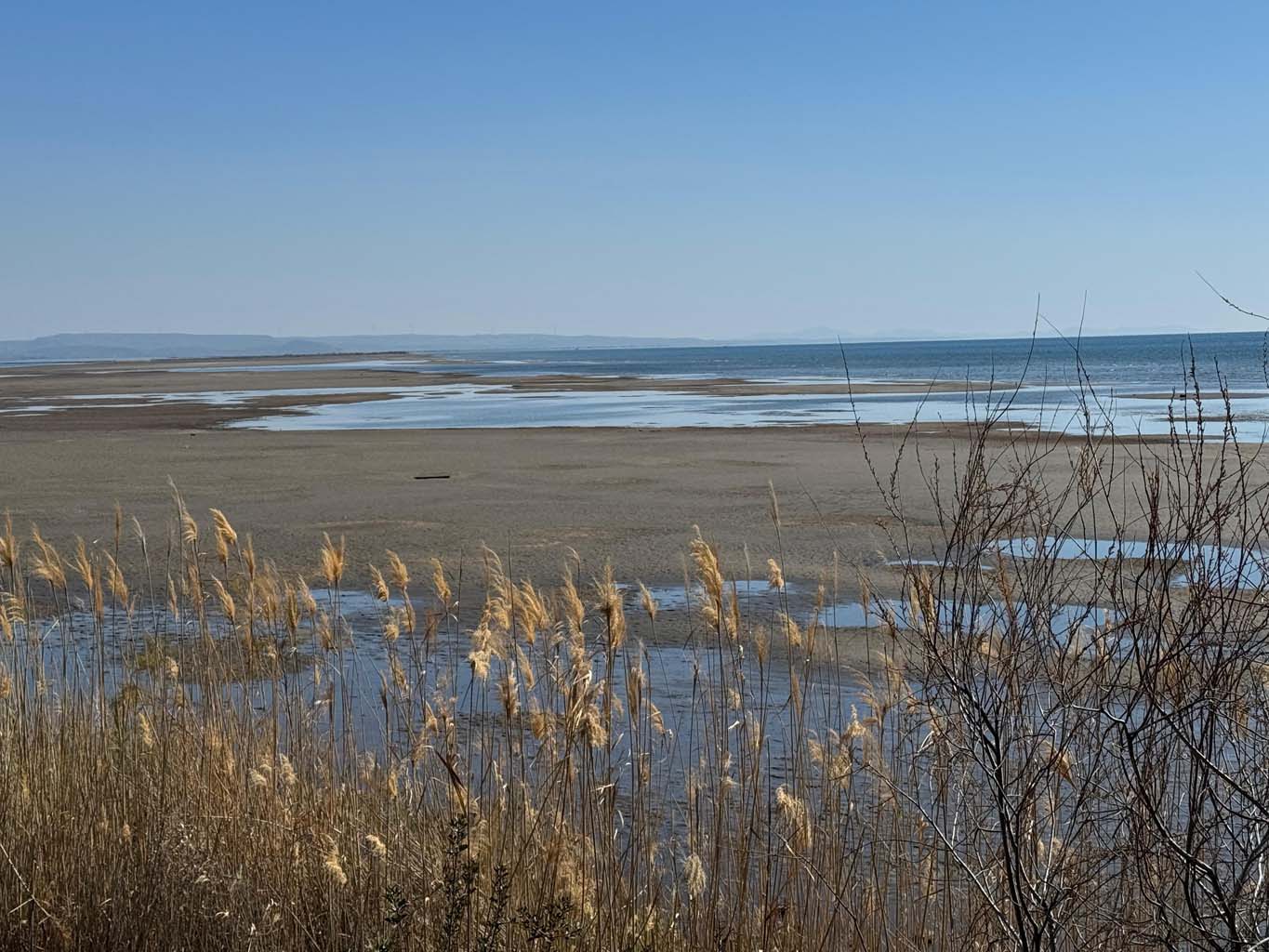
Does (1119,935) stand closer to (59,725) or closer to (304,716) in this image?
(304,716)

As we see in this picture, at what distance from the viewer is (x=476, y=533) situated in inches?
628

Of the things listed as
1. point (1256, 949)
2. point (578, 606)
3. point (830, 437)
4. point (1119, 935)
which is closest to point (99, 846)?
point (578, 606)

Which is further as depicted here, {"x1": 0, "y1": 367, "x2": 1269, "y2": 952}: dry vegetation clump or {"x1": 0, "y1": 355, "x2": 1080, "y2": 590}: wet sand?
{"x1": 0, "y1": 355, "x2": 1080, "y2": 590}: wet sand

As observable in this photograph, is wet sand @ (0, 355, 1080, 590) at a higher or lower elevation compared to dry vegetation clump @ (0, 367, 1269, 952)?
lower

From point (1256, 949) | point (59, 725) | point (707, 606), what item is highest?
point (707, 606)

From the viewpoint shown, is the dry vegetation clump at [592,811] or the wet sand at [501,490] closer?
the dry vegetation clump at [592,811]

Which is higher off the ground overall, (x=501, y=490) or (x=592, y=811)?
(x=592, y=811)

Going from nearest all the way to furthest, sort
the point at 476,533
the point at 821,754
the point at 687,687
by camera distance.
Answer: the point at 821,754 < the point at 687,687 < the point at 476,533

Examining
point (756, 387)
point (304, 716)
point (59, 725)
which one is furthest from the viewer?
point (756, 387)

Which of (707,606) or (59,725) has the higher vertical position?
(707,606)

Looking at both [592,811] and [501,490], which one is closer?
[592,811]

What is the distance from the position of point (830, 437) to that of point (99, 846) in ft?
84.8

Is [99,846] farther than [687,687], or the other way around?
[687,687]

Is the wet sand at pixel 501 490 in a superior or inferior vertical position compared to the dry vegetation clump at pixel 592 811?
inferior
